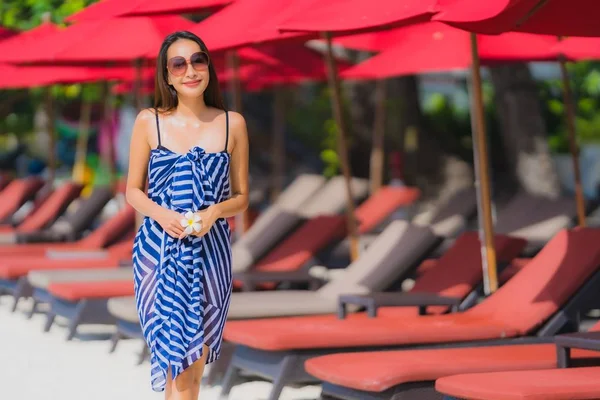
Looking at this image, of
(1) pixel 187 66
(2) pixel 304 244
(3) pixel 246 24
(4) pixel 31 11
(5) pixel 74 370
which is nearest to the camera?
(1) pixel 187 66

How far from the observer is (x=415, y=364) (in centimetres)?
687

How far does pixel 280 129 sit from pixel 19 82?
4.88 meters

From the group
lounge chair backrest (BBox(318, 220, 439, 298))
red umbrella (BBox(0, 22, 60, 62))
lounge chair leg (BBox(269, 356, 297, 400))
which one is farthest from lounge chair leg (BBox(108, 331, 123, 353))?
red umbrella (BBox(0, 22, 60, 62))

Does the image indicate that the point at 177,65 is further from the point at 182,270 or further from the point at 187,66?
the point at 182,270

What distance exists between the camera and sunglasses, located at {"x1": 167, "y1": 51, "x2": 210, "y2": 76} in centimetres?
557

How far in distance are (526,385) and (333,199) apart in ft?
31.1

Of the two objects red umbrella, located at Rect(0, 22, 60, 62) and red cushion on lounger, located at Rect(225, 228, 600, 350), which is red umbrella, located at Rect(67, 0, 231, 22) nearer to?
red umbrella, located at Rect(0, 22, 60, 62)

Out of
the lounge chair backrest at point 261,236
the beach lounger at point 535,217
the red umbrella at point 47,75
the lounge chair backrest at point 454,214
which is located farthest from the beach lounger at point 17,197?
the beach lounger at point 535,217

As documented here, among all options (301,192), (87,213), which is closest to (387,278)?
(301,192)

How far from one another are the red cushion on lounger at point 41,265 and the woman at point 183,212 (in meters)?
6.90

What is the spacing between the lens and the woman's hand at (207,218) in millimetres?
5492

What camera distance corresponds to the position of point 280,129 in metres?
20.1

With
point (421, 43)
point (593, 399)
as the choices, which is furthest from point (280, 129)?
point (593, 399)

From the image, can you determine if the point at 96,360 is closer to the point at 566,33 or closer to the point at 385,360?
the point at 385,360
